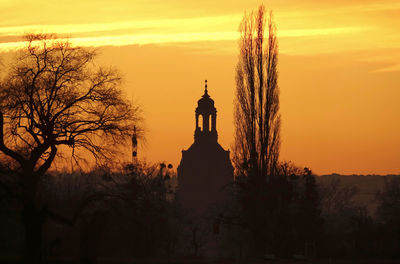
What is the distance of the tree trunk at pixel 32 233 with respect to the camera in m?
43.4

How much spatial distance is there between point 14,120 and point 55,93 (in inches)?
80.4

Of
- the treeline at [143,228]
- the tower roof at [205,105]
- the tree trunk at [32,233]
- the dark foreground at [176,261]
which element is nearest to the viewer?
the tree trunk at [32,233]

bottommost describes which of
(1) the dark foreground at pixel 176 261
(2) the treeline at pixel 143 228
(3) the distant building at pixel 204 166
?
(1) the dark foreground at pixel 176 261

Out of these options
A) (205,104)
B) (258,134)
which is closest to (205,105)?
(205,104)

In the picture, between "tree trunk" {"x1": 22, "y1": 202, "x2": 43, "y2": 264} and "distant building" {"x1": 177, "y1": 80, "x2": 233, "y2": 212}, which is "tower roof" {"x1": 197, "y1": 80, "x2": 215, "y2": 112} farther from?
"tree trunk" {"x1": 22, "y1": 202, "x2": 43, "y2": 264}

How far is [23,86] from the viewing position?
143 feet

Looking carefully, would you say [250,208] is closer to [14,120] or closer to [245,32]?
[245,32]

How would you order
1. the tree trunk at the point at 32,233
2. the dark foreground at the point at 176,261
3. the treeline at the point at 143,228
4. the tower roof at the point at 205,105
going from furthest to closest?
the tower roof at the point at 205,105 < the dark foreground at the point at 176,261 < the treeline at the point at 143,228 < the tree trunk at the point at 32,233

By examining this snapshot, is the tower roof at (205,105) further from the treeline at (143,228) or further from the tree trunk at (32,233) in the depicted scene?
the tree trunk at (32,233)

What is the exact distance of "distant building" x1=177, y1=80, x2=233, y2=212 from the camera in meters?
166

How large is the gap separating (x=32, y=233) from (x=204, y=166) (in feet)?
411

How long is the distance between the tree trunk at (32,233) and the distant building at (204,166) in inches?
4719

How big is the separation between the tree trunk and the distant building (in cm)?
11986

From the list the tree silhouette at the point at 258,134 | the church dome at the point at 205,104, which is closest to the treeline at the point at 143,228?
the tree silhouette at the point at 258,134
